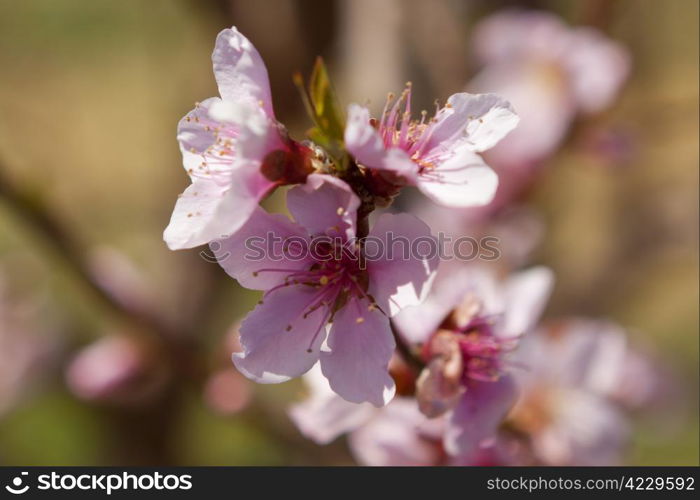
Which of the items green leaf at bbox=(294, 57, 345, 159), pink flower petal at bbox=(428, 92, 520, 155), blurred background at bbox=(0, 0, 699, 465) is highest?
green leaf at bbox=(294, 57, 345, 159)

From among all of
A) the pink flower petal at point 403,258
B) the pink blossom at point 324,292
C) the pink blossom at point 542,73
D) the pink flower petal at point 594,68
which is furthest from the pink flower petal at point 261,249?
the pink flower petal at point 594,68

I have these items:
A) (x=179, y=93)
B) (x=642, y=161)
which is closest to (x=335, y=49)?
(x=179, y=93)

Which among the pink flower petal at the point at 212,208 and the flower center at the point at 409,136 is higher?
the pink flower petal at the point at 212,208

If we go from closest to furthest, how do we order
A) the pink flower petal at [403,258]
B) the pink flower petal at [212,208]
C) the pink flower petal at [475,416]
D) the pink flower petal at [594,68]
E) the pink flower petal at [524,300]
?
the pink flower petal at [212,208] → the pink flower petal at [403,258] → the pink flower petal at [475,416] → the pink flower petal at [524,300] → the pink flower petal at [594,68]

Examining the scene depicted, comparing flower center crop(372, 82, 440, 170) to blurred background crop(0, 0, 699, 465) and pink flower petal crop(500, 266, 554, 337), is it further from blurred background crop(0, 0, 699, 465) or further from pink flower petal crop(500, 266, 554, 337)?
blurred background crop(0, 0, 699, 465)

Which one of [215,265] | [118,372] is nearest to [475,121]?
[118,372]

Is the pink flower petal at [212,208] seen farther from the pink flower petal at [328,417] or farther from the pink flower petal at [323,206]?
the pink flower petal at [328,417]

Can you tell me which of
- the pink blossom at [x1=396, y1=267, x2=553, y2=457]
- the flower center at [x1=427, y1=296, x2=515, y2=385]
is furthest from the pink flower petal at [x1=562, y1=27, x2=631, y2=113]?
the flower center at [x1=427, y1=296, x2=515, y2=385]
